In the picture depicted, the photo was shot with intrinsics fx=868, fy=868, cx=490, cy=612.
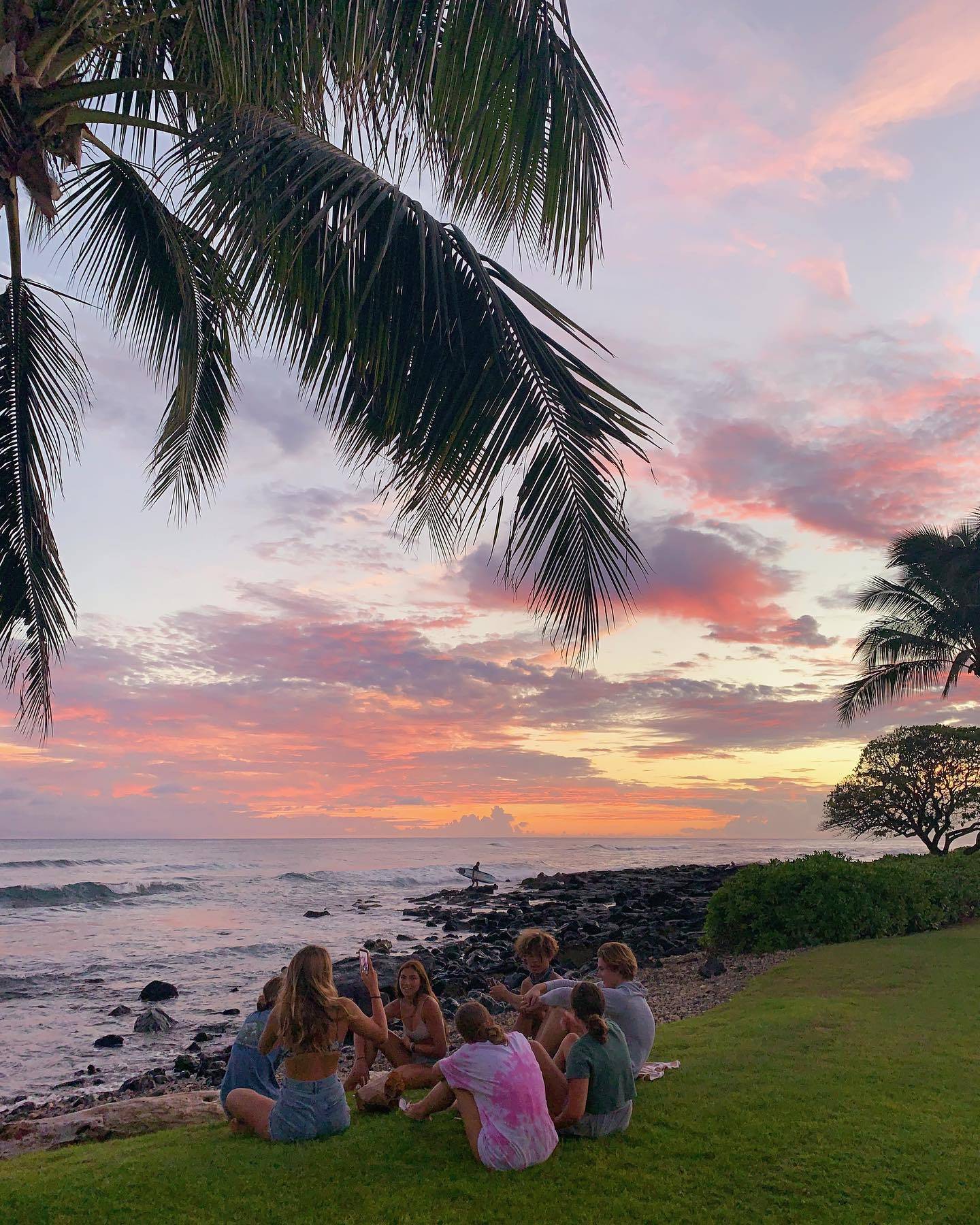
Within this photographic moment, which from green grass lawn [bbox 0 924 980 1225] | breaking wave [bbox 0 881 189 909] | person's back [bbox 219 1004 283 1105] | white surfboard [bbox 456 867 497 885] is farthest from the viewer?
white surfboard [bbox 456 867 497 885]

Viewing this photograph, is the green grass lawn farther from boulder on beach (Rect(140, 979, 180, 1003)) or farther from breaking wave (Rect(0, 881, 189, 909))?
breaking wave (Rect(0, 881, 189, 909))

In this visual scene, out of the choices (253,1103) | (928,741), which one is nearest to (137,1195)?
(253,1103)

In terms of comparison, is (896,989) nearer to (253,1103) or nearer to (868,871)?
(868,871)

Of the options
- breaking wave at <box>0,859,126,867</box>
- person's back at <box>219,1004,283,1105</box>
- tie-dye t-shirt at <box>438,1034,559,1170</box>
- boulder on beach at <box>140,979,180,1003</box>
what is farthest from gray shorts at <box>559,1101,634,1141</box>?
breaking wave at <box>0,859,126,867</box>

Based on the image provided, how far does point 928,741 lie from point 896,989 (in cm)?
1949

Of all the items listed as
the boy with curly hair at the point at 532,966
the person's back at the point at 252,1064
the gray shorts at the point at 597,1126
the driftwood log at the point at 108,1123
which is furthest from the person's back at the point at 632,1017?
the driftwood log at the point at 108,1123

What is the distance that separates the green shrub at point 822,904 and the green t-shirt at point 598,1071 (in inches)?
324

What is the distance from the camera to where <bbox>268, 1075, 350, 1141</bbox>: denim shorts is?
17.2ft

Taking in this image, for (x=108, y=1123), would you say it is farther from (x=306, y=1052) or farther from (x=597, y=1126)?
(x=597, y=1126)

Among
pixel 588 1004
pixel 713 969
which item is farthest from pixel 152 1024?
pixel 588 1004

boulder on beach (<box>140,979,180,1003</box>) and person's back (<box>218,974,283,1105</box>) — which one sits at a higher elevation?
person's back (<box>218,974,283,1105</box>)

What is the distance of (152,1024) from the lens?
1216 centimetres

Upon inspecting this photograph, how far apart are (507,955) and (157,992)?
6.34 meters

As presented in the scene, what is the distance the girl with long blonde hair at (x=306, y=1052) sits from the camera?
5.07 metres
